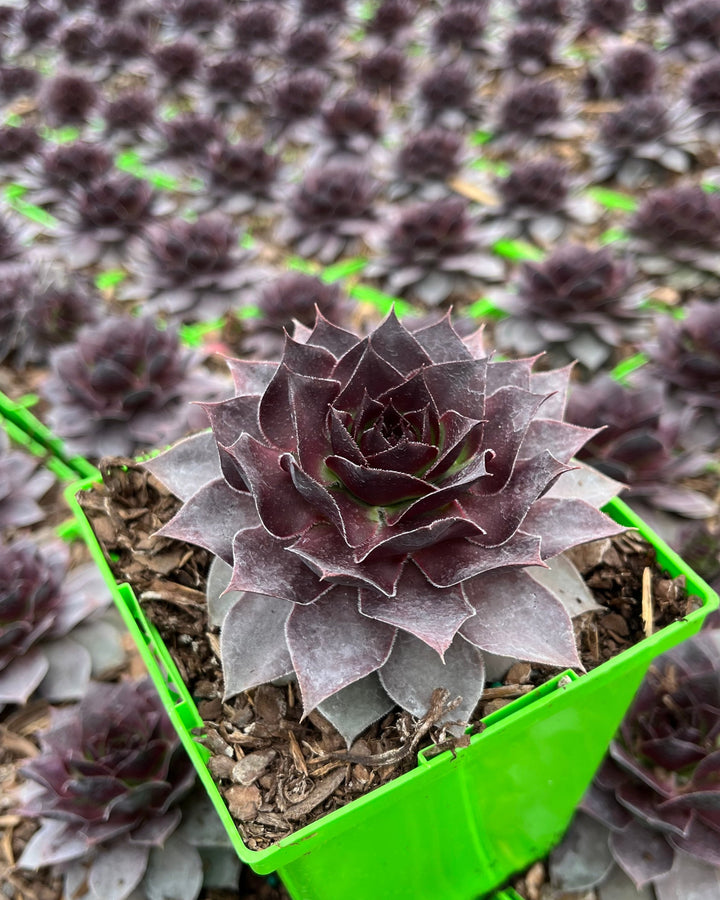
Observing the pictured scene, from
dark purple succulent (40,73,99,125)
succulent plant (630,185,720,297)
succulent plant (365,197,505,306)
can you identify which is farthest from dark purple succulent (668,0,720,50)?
dark purple succulent (40,73,99,125)

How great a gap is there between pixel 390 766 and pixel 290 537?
0.27 meters

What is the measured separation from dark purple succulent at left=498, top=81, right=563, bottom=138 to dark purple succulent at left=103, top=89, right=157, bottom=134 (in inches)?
57.7

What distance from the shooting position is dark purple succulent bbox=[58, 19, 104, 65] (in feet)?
11.7

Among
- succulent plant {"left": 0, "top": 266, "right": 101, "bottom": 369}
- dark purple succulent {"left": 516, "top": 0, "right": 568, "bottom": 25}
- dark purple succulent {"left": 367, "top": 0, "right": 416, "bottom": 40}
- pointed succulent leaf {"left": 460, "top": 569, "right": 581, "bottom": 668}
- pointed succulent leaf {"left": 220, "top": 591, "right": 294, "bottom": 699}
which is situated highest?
pointed succulent leaf {"left": 460, "top": 569, "right": 581, "bottom": 668}

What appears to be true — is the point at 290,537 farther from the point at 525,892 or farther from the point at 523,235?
the point at 523,235

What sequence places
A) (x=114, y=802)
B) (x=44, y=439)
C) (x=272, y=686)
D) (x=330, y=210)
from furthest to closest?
(x=330, y=210) → (x=44, y=439) → (x=114, y=802) → (x=272, y=686)

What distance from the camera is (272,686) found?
811 millimetres

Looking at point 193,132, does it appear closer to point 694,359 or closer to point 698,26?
point 694,359

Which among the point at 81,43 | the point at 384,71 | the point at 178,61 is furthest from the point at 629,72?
the point at 81,43

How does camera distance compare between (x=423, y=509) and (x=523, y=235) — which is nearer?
(x=423, y=509)

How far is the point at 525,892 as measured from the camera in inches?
47.7

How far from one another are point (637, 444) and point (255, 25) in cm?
308

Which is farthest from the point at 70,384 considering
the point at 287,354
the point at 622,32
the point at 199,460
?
the point at 622,32

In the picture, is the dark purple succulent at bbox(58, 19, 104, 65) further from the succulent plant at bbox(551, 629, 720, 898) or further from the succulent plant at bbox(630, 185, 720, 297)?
the succulent plant at bbox(551, 629, 720, 898)
